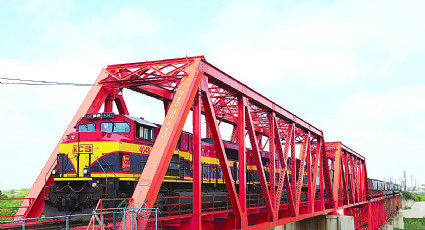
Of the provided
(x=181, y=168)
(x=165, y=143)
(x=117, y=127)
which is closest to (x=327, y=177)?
(x=181, y=168)

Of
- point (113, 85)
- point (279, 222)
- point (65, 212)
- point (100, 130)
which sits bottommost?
point (279, 222)

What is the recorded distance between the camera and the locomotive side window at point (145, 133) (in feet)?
53.7

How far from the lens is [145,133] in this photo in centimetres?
1675

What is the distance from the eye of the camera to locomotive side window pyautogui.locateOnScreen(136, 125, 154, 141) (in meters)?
16.4

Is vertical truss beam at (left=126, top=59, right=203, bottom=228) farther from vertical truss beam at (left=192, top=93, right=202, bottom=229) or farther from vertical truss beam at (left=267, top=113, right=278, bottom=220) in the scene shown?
vertical truss beam at (left=267, top=113, right=278, bottom=220)

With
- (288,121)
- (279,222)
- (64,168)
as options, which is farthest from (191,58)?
(288,121)

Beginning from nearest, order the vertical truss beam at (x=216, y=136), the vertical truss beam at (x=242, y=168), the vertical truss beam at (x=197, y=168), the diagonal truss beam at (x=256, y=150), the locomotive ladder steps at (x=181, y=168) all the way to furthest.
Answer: the vertical truss beam at (x=197, y=168) → the vertical truss beam at (x=216, y=136) → the locomotive ladder steps at (x=181, y=168) → the vertical truss beam at (x=242, y=168) → the diagonal truss beam at (x=256, y=150)

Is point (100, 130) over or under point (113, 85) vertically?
under

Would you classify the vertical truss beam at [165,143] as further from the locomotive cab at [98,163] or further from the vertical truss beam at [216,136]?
the locomotive cab at [98,163]

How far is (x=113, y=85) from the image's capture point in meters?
19.1

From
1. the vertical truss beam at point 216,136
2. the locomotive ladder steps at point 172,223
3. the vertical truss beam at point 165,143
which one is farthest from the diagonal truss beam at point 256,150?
the locomotive ladder steps at point 172,223

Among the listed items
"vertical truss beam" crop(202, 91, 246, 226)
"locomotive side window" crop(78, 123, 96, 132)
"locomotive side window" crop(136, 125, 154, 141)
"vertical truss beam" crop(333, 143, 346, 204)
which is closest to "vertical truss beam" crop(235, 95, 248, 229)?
"vertical truss beam" crop(202, 91, 246, 226)

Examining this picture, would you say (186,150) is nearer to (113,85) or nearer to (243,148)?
(243,148)

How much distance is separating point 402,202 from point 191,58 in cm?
11098
